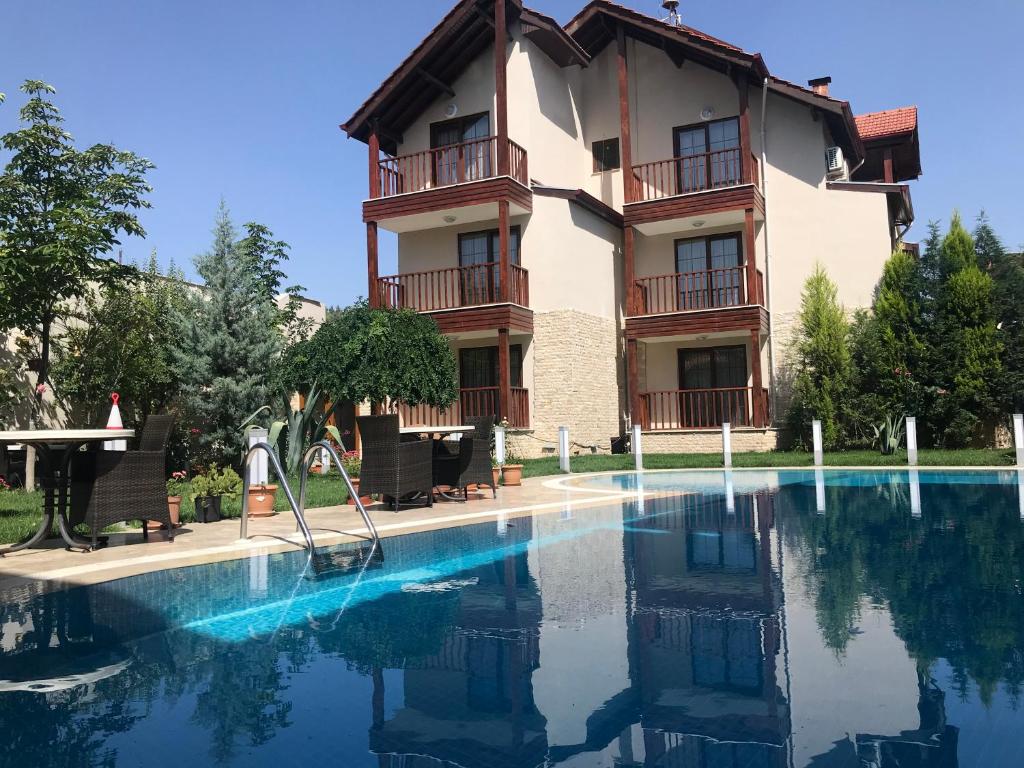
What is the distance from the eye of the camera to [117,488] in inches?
255

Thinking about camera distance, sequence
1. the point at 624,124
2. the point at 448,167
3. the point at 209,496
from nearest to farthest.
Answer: the point at 209,496
the point at 624,124
the point at 448,167

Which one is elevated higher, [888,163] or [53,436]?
[888,163]

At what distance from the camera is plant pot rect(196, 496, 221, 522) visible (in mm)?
8258

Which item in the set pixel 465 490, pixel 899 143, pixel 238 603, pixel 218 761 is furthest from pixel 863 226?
pixel 218 761

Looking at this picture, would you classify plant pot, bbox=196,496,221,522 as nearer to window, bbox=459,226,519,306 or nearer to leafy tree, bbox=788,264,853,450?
window, bbox=459,226,519,306

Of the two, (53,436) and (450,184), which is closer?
(53,436)

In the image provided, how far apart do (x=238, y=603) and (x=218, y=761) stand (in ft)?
7.48

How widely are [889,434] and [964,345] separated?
2556 mm

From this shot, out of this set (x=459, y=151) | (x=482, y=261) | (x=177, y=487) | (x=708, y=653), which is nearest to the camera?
(x=708, y=653)

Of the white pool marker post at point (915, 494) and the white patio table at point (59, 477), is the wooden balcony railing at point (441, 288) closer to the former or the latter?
the white pool marker post at point (915, 494)

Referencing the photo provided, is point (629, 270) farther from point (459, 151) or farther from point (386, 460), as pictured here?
point (386, 460)

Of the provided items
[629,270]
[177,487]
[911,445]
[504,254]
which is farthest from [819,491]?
[629,270]

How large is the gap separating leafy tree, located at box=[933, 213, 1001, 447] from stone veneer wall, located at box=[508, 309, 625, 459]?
761 cm

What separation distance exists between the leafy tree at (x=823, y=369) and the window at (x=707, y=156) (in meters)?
3.82
